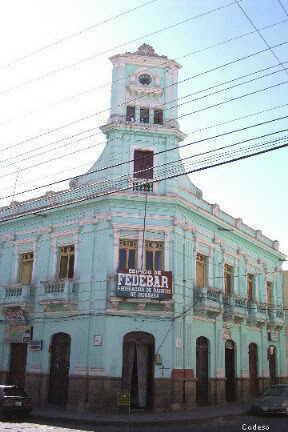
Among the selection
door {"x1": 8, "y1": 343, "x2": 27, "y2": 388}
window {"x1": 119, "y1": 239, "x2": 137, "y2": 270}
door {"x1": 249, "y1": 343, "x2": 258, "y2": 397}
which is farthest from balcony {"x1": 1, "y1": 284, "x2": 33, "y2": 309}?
door {"x1": 249, "y1": 343, "x2": 258, "y2": 397}

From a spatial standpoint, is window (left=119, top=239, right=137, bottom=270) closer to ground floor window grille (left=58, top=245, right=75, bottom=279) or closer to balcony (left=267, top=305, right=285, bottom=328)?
ground floor window grille (left=58, top=245, right=75, bottom=279)

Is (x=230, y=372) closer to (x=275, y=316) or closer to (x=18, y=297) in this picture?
(x=275, y=316)

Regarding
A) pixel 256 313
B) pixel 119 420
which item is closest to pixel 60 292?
pixel 119 420

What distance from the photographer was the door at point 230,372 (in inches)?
960

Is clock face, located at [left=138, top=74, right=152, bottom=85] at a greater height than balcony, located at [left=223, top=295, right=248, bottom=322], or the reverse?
clock face, located at [left=138, top=74, right=152, bottom=85]

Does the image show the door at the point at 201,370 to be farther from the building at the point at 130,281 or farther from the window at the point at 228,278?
the window at the point at 228,278

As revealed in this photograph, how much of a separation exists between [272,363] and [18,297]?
53.9ft

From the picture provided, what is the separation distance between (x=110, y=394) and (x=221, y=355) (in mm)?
6981

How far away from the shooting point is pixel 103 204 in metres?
21.4

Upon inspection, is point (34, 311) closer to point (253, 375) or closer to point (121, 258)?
point (121, 258)

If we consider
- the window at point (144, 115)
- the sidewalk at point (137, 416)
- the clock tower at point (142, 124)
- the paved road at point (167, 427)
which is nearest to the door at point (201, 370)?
the sidewalk at point (137, 416)

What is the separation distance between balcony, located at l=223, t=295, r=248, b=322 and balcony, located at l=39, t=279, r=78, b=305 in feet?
26.2

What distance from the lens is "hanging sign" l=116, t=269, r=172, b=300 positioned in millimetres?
19391

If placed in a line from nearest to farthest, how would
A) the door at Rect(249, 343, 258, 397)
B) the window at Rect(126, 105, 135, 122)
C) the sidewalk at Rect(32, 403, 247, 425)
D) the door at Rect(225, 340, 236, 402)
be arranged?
1. the sidewalk at Rect(32, 403, 247, 425)
2. the window at Rect(126, 105, 135, 122)
3. the door at Rect(225, 340, 236, 402)
4. the door at Rect(249, 343, 258, 397)
